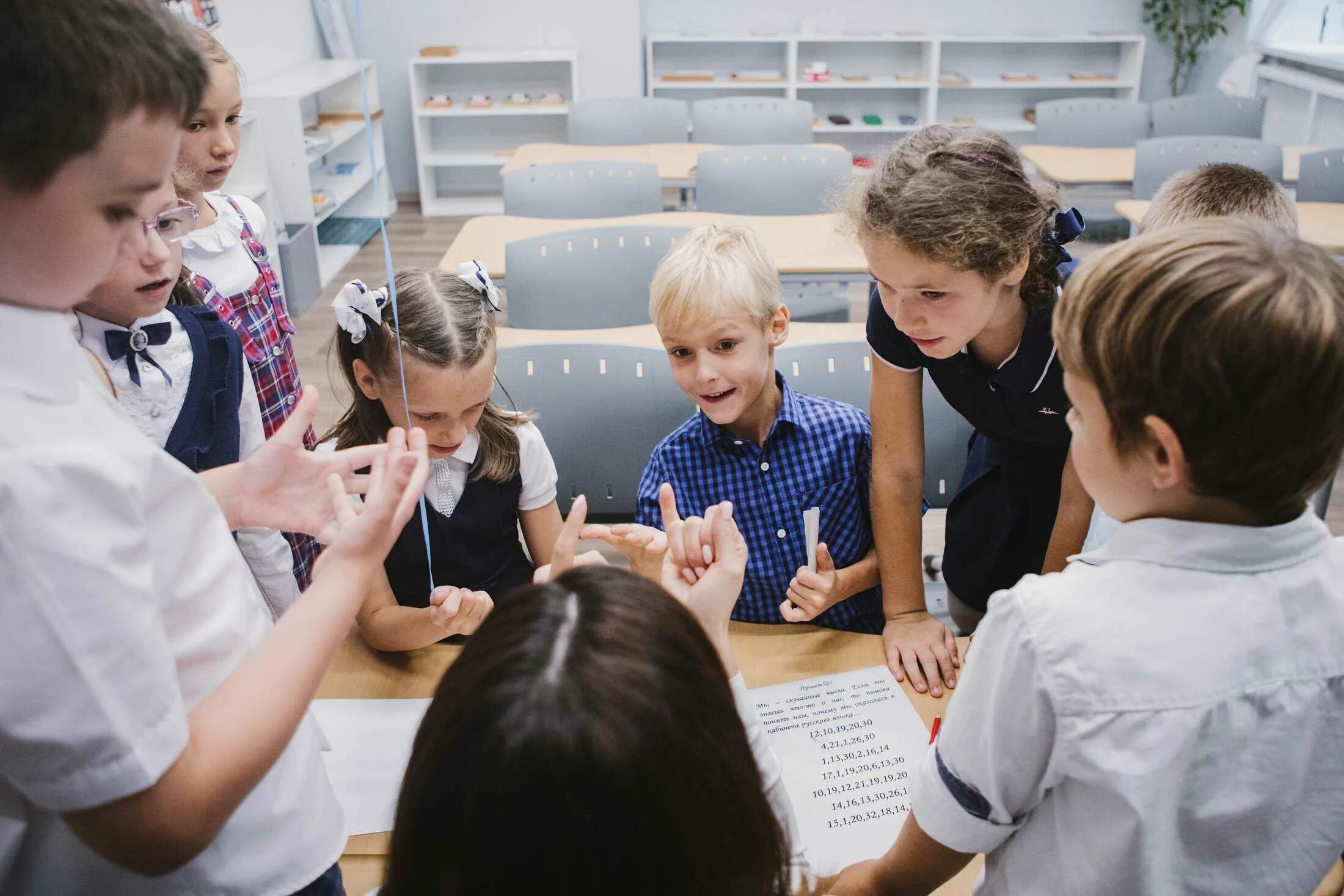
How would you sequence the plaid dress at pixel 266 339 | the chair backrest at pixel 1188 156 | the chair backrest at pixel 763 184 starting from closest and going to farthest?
the plaid dress at pixel 266 339 < the chair backrest at pixel 763 184 < the chair backrest at pixel 1188 156

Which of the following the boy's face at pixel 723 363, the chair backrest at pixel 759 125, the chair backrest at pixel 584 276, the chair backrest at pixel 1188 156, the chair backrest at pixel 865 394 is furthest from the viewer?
the chair backrest at pixel 759 125

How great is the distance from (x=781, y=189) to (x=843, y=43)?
11.7ft

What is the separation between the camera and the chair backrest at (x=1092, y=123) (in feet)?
14.7

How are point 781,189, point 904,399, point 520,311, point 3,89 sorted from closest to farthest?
1. point 3,89
2. point 904,399
3. point 520,311
4. point 781,189

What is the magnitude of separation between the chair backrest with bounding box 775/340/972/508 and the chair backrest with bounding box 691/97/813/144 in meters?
2.67

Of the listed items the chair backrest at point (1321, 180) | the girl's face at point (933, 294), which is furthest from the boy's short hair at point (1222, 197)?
the chair backrest at point (1321, 180)

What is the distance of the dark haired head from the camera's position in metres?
0.53

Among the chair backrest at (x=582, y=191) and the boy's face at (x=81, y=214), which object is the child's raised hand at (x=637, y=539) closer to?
the boy's face at (x=81, y=214)

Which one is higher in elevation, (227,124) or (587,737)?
(227,124)

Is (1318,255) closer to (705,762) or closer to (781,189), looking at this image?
(705,762)

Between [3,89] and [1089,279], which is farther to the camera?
[1089,279]

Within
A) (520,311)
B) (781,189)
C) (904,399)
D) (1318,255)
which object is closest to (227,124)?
(520,311)

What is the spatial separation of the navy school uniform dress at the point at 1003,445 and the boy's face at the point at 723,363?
0.21 meters

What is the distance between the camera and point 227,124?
1786mm
